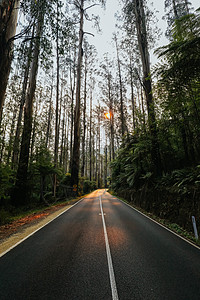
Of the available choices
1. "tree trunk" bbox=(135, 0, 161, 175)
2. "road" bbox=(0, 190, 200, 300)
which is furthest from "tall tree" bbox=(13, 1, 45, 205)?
"tree trunk" bbox=(135, 0, 161, 175)

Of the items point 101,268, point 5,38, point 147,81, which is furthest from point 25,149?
point 147,81

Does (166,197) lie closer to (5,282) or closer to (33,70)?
(5,282)

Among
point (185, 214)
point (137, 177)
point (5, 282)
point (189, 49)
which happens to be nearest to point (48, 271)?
point (5, 282)

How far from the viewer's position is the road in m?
2.29

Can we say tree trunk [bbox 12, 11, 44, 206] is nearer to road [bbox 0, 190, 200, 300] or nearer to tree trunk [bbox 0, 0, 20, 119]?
road [bbox 0, 190, 200, 300]

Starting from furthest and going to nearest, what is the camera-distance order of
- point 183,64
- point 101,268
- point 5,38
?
point 183,64 → point 5,38 → point 101,268

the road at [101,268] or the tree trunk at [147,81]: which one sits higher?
the tree trunk at [147,81]

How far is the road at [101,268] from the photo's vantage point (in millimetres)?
2295

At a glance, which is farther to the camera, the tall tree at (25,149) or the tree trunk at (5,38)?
the tall tree at (25,149)

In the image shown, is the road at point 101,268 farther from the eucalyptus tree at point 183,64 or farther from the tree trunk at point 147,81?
the eucalyptus tree at point 183,64

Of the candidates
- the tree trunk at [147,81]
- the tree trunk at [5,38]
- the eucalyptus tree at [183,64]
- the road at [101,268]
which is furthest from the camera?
the tree trunk at [147,81]

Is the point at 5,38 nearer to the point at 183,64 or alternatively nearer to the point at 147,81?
the point at 183,64

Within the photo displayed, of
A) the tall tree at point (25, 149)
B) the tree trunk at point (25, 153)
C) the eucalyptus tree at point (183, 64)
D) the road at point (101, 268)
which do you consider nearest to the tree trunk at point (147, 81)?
the eucalyptus tree at point (183, 64)

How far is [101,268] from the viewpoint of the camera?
2971mm
